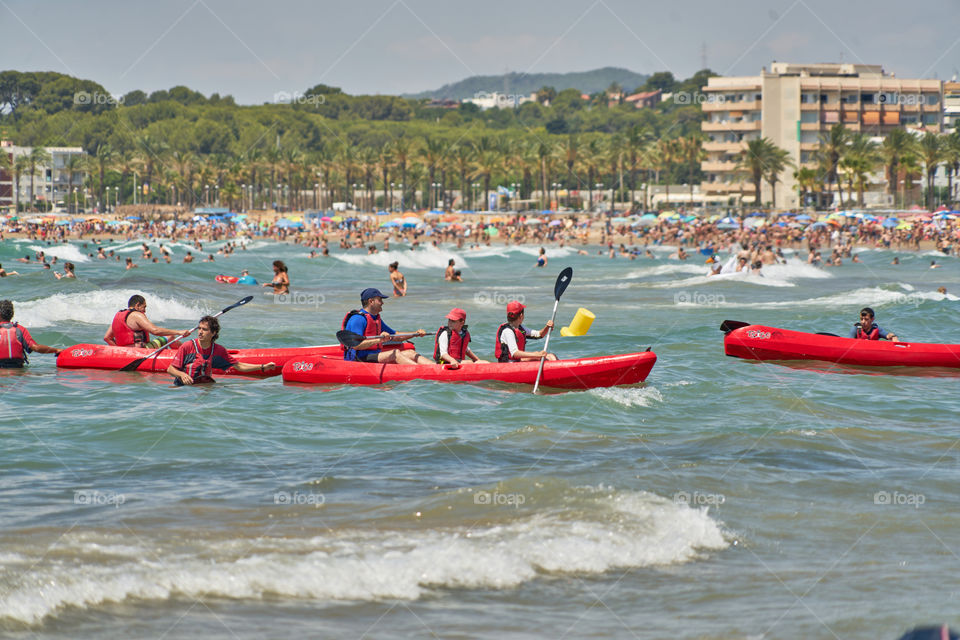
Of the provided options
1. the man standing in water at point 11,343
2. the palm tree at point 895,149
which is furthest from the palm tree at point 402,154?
the man standing in water at point 11,343

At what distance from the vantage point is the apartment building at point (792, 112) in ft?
309

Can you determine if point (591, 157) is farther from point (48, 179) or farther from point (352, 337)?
point (352, 337)

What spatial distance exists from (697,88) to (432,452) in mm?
196098

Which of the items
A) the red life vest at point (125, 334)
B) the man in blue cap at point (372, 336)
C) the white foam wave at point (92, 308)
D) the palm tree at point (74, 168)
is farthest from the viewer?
the palm tree at point (74, 168)

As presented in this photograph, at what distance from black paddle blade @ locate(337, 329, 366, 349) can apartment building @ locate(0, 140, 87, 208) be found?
120m

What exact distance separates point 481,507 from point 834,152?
78.1 meters

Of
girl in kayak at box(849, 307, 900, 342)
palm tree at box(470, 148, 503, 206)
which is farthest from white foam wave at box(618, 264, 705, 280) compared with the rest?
palm tree at box(470, 148, 503, 206)

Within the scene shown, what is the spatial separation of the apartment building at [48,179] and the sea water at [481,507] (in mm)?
121834

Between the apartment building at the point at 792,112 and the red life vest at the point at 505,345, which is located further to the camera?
the apartment building at the point at 792,112

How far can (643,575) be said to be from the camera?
672cm

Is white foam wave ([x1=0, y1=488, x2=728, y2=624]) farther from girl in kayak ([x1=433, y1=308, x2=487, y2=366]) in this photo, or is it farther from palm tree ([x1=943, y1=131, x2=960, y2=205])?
palm tree ([x1=943, y1=131, x2=960, y2=205])

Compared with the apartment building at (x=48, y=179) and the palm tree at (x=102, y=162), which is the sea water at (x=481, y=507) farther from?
the apartment building at (x=48, y=179)

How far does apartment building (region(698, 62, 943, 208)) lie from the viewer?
94062mm

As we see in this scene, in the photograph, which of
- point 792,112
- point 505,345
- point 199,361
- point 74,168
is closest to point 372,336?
point 505,345
